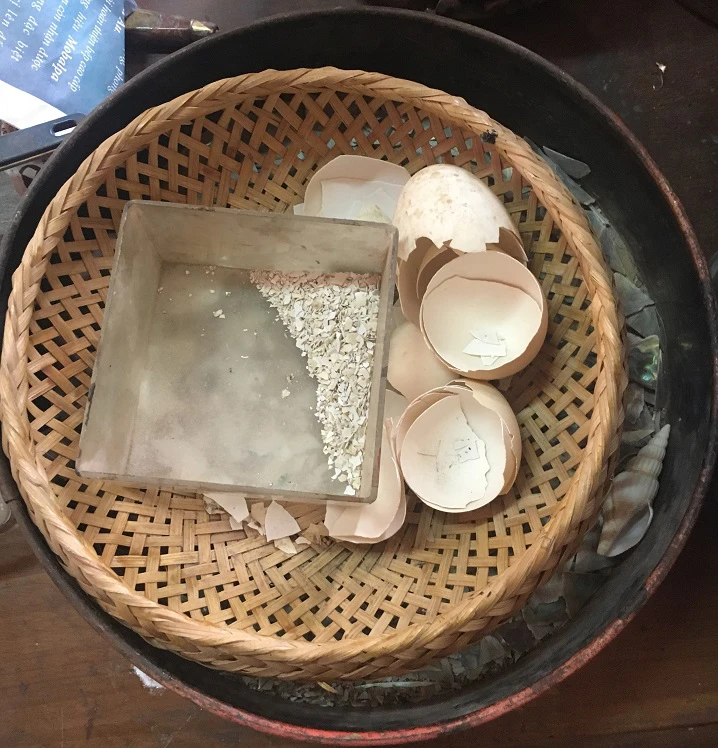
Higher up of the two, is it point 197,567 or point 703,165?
point 703,165

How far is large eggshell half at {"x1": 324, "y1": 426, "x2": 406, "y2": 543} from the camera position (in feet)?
2.24

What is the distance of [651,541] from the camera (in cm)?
64

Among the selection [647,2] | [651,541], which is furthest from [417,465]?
[647,2]

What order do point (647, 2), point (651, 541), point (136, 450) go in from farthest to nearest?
1. point (647, 2)
2. point (136, 450)
3. point (651, 541)

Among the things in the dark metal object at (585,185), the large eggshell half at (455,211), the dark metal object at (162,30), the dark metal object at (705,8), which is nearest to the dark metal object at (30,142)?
the dark metal object at (585,185)

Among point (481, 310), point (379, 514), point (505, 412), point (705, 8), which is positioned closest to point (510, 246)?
point (481, 310)

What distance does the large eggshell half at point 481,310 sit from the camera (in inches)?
26.7

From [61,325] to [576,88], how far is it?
0.59 meters

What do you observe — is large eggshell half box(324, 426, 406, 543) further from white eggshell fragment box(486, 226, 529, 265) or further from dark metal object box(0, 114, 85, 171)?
dark metal object box(0, 114, 85, 171)

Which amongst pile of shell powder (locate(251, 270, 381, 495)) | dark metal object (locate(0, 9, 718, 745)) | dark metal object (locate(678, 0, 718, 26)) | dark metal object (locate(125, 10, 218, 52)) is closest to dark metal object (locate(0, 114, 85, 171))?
dark metal object (locate(0, 9, 718, 745))

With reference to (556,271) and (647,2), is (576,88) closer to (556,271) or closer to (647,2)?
(556,271)

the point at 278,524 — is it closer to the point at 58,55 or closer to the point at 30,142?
the point at 30,142

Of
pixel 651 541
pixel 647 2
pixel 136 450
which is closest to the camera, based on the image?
pixel 651 541

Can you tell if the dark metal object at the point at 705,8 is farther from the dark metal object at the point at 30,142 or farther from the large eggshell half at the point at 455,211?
the dark metal object at the point at 30,142
